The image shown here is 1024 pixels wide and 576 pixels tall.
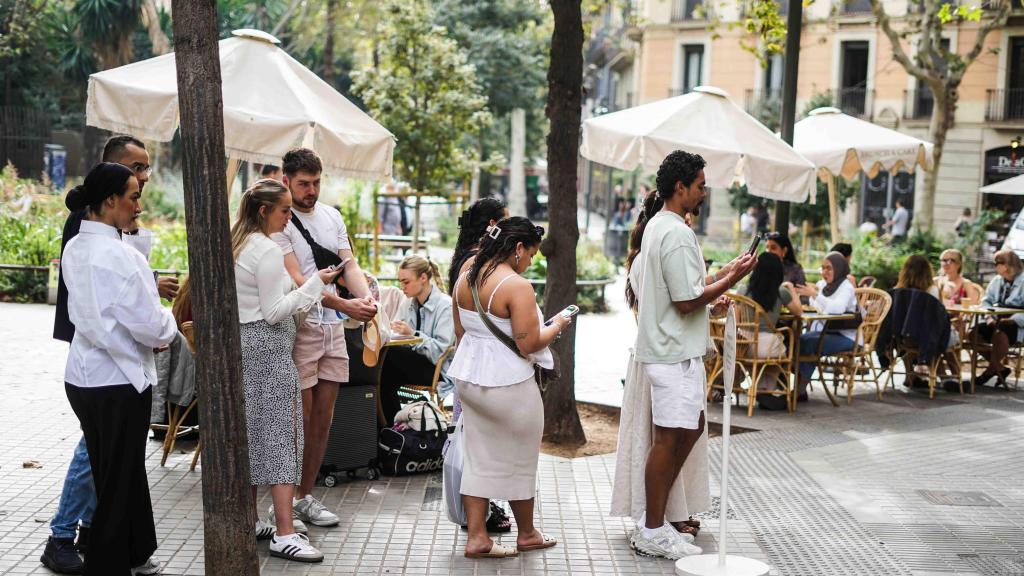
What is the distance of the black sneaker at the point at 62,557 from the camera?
5.12 meters

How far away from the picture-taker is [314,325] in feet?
19.3

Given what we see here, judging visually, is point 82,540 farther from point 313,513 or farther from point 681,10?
point 681,10

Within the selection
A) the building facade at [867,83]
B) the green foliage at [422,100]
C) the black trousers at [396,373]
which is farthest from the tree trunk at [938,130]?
the black trousers at [396,373]

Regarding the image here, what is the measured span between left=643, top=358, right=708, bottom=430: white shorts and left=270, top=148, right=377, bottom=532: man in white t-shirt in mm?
1472

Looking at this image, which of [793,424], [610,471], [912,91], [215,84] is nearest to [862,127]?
[793,424]

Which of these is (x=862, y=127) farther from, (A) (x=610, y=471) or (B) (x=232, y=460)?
(B) (x=232, y=460)


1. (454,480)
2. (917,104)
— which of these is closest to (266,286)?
(454,480)

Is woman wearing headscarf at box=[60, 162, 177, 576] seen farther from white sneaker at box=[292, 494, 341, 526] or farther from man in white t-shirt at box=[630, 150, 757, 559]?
man in white t-shirt at box=[630, 150, 757, 559]


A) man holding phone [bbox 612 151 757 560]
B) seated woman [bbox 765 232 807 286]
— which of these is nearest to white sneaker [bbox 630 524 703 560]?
man holding phone [bbox 612 151 757 560]

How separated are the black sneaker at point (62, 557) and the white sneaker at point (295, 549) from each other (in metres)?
0.87

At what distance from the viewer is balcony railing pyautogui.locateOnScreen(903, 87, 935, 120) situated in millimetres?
37594

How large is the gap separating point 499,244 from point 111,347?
180 centimetres

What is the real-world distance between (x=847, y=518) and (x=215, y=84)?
171 inches

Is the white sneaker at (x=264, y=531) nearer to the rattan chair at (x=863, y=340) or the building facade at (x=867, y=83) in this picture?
the rattan chair at (x=863, y=340)
